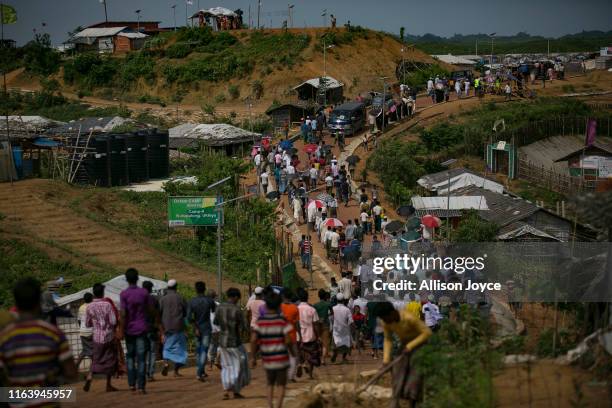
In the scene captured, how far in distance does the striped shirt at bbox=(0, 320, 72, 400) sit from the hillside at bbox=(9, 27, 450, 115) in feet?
175

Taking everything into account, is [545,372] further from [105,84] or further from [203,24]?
[203,24]

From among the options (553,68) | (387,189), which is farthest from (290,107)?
(553,68)

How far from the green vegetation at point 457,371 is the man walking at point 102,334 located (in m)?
3.64

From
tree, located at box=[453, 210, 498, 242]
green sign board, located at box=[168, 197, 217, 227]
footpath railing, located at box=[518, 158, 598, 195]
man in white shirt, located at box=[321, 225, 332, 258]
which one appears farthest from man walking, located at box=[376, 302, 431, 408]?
footpath railing, located at box=[518, 158, 598, 195]

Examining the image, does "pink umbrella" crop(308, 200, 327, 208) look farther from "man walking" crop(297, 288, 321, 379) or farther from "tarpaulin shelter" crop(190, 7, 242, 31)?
"tarpaulin shelter" crop(190, 7, 242, 31)

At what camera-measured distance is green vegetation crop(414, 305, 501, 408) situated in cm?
834

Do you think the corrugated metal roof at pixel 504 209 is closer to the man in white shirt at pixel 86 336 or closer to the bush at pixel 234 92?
the man in white shirt at pixel 86 336

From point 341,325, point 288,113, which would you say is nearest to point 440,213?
point 341,325

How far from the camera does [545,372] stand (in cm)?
986

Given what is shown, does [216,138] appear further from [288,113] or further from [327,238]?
[327,238]

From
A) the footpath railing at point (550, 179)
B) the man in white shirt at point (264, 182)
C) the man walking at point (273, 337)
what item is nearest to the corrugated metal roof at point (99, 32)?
the footpath railing at point (550, 179)

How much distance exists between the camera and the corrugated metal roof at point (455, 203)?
2527 centimetres

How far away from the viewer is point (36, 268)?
23734 millimetres

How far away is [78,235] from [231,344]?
1807cm
